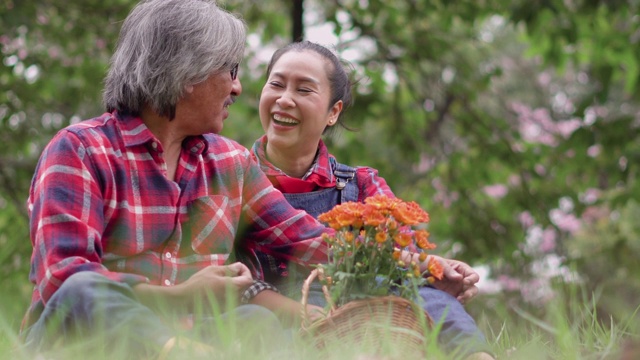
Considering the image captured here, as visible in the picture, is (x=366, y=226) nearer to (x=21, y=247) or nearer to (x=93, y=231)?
(x=93, y=231)

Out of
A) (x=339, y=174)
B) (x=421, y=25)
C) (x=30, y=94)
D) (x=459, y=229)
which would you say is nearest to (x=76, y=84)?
(x=30, y=94)

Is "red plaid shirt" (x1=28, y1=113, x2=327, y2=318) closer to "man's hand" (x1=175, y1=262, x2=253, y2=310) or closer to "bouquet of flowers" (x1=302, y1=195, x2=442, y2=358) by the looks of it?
"man's hand" (x1=175, y1=262, x2=253, y2=310)

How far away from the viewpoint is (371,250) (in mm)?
2240

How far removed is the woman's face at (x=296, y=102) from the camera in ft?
10.1

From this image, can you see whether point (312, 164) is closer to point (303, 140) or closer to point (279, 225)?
point (303, 140)

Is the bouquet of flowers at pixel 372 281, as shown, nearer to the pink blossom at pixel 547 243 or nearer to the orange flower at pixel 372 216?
the orange flower at pixel 372 216

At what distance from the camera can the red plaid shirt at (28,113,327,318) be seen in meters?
2.15

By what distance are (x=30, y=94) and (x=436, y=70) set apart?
9.82 ft

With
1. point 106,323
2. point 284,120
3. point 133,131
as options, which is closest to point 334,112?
point 284,120

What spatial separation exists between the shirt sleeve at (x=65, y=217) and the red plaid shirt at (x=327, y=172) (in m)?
0.91

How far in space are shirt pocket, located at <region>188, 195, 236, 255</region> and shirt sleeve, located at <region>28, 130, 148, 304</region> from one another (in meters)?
0.36

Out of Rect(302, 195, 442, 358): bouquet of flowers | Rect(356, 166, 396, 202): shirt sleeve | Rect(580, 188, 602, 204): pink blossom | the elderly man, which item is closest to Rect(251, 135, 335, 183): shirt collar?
Rect(356, 166, 396, 202): shirt sleeve

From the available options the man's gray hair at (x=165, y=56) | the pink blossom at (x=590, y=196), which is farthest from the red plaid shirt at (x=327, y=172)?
the pink blossom at (x=590, y=196)

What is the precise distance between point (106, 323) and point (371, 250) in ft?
2.36
